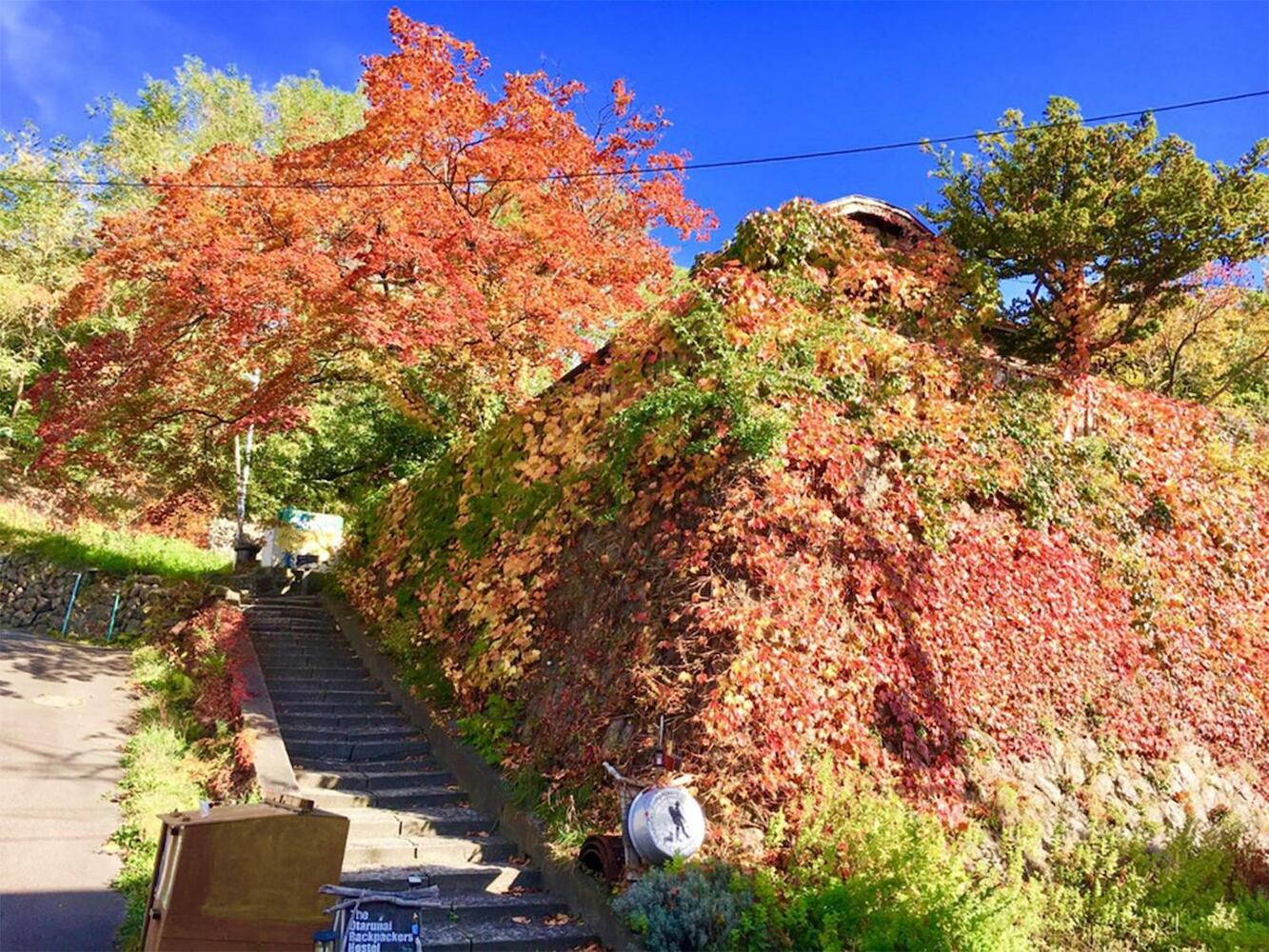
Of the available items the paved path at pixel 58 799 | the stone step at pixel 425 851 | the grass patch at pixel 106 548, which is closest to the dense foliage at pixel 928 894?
the stone step at pixel 425 851

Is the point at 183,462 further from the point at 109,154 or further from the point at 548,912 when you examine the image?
the point at 548,912

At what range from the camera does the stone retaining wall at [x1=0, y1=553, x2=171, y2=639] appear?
49.9ft

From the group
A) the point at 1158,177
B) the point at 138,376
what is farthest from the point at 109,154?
the point at 1158,177

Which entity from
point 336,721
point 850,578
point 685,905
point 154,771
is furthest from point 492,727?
point 850,578

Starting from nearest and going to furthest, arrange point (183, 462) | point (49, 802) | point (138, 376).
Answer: point (49, 802) → point (138, 376) → point (183, 462)

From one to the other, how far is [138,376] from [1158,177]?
508 inches

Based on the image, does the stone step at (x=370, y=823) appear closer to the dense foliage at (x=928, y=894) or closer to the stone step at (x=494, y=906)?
the stone step at (x=494, y=906)

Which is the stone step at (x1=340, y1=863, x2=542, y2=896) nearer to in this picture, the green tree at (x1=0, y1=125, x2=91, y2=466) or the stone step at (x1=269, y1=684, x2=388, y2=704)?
the stone step at (x1=269, y1=684, x2=388, y2=704)

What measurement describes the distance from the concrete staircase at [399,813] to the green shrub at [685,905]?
783mm

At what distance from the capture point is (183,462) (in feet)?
60.7

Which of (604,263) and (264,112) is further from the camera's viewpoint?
(264,112)

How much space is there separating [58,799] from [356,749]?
8.21ft

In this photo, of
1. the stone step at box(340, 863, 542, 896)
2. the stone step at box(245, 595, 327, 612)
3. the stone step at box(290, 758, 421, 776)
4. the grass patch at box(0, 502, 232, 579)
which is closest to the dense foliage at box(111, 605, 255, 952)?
the stone step at box(290, 758, 421, 776)

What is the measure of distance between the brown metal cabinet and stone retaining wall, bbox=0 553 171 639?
1208 cm
